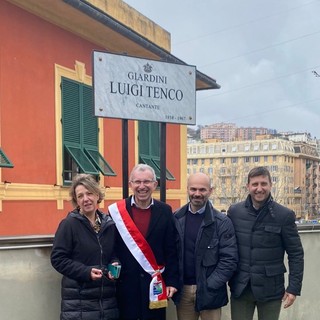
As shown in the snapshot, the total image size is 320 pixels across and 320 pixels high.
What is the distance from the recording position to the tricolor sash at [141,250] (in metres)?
3.52

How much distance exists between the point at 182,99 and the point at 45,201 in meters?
4.97

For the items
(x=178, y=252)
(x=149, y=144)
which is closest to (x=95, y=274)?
(x=178, y=252)

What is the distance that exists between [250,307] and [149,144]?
28.3 ft

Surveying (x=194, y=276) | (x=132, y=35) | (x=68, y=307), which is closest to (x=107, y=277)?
(x=68, y=307)

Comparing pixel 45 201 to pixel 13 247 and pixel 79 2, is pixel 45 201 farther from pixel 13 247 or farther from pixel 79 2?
pixel 13 247

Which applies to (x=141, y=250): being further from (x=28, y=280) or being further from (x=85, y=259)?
(x=28, y=280)

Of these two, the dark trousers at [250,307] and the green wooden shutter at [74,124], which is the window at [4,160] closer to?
the green wooden shutter at [74,124]

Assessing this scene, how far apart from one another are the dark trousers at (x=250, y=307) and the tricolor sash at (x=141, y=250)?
0.67 m

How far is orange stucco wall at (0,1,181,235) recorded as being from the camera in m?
8.24

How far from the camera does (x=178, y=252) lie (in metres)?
3.71

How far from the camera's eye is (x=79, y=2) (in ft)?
28.1

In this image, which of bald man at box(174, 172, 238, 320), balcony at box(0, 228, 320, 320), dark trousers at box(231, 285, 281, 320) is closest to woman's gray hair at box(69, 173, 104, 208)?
Result: balcony at box(0, 228, 320, 320)

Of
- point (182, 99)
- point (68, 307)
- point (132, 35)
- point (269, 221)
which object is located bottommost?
point (68, 307)

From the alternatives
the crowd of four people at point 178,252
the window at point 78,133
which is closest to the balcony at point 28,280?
the crowd of four people at point 178,252
